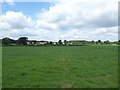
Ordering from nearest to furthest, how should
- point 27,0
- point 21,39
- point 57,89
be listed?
1. point 57,89
2. point 27,0
3. point 21,39

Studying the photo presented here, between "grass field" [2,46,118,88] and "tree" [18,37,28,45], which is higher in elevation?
"tree" [18,37,28,45]

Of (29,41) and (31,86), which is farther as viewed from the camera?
(29,41)

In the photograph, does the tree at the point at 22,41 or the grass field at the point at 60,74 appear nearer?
the grass field at the point at 60,74

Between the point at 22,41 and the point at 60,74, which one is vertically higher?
the point at 22,41

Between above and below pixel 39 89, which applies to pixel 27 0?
above

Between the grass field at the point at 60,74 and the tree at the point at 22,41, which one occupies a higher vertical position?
the tree at the point at 22,41

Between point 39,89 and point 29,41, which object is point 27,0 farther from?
point 29,41

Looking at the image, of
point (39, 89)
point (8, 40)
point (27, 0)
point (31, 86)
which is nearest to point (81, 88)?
point (39, 89)

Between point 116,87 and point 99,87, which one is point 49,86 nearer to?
point 99,87

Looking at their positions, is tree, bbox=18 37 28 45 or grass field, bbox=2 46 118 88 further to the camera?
tree, bbox=18 37 28 45

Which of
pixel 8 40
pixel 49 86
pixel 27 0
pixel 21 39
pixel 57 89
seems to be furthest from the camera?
pixel 21 39

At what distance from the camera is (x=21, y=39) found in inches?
3748

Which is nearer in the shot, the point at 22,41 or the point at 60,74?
the point at 60,74

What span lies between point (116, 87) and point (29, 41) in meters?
94.5
